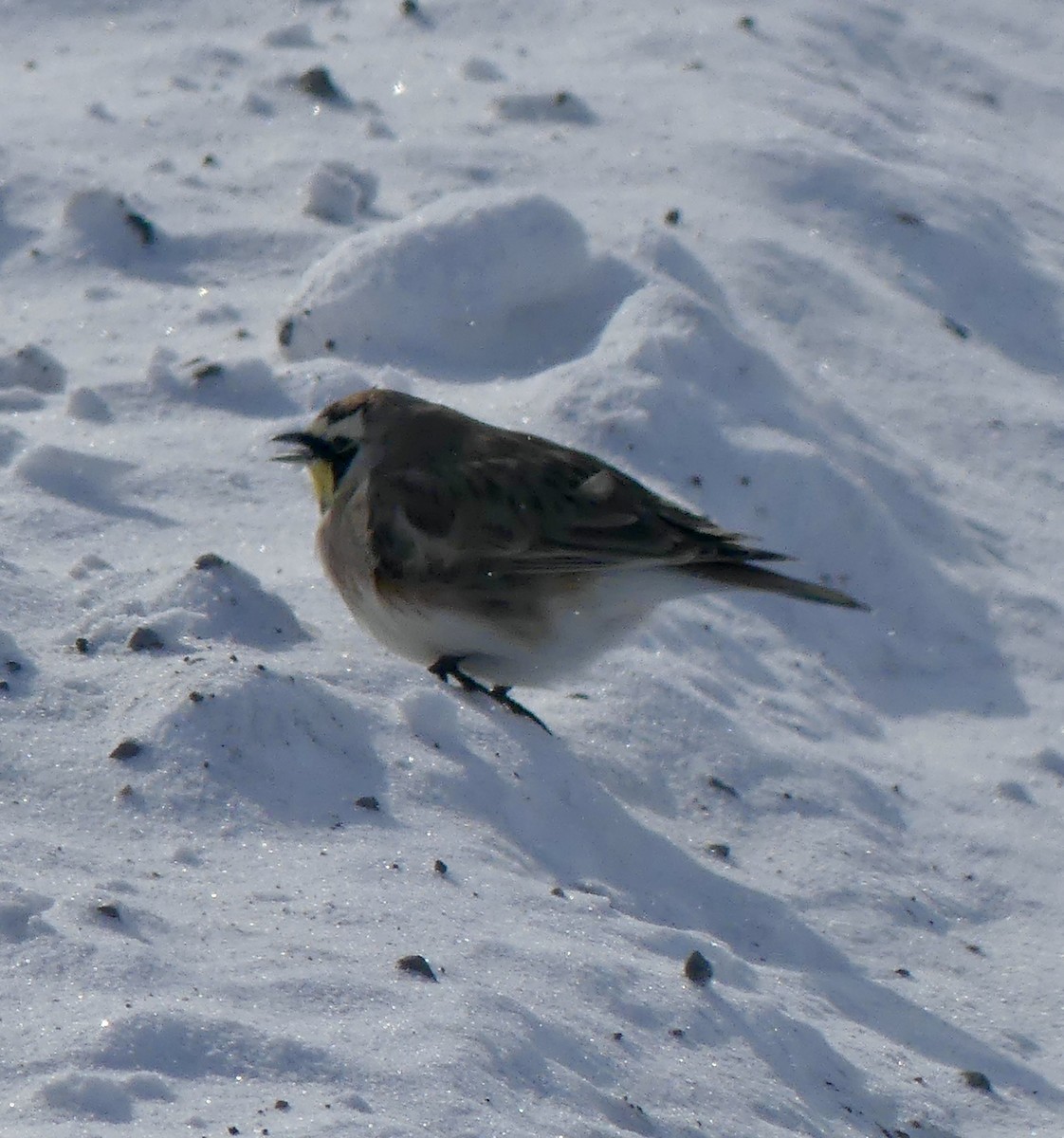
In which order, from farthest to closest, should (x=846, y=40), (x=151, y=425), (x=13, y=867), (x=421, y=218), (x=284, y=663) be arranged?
(x=846, y=40), (x=421, y=218), (x=151, y=425), (x=284, y=663), (x=13, y=867)

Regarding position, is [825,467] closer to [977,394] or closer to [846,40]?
[977,394]

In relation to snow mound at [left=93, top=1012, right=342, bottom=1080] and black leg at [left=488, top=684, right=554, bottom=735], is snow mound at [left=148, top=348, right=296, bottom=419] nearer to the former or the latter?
black leg at [left=488, top=684, right=554, bottom=735]

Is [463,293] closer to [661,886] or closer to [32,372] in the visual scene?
[32,372]

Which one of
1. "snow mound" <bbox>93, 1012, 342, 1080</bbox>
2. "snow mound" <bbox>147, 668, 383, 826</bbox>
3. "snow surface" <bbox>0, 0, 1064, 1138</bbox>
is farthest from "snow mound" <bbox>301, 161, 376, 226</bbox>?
"snow mound" <bbox>93, 1012, 342, 1080</bbox>

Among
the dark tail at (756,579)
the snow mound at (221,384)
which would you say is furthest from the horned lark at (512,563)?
the snow mound at (221,384)

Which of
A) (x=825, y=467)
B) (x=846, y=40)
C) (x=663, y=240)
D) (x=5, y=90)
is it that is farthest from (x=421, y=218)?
(x=846, y=40)

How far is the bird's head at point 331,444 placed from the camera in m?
5.14

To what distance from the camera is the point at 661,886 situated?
4.36 m

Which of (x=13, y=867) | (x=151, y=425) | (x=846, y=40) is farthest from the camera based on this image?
(x=846, y=40)

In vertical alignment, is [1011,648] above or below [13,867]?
below

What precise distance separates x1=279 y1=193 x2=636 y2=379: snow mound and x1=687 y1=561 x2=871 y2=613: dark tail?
1.72m

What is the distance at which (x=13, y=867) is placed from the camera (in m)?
3.49

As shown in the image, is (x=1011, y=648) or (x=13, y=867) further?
(x=1011, y=648)

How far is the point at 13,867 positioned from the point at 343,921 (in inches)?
23.4
